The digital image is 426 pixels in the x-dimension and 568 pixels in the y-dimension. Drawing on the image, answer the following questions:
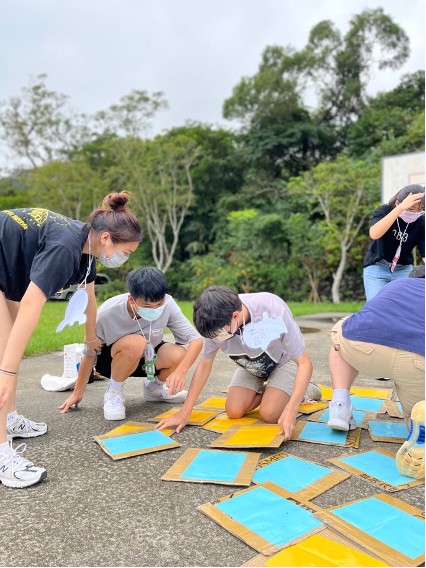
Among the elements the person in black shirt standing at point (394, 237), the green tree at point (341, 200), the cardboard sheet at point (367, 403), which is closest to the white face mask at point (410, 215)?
the person in black shirt standing at point (394, 237)

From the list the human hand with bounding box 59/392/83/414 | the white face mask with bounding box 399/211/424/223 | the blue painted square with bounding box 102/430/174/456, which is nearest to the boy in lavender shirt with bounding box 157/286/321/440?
the blue painted square with bounding box 102/430/174/456

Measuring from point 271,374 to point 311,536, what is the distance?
125cm

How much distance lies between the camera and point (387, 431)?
226 centimetres

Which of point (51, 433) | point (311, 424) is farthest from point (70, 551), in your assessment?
point (311, 424)

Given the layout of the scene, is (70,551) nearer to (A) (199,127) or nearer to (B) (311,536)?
(B) (311,536)

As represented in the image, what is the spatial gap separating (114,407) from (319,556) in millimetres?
1494

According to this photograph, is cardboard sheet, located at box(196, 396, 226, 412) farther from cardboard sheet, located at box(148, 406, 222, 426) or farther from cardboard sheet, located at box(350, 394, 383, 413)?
cardboard sheet, located at box(350, 394, 383, 413)

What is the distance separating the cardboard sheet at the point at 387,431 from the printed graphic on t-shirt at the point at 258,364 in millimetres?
579

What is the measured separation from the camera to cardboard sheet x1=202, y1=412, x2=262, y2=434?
2338 mm

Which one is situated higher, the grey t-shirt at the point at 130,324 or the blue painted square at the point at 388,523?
the grey t-shirt at the point at 130,324

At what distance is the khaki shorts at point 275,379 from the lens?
2.50 m

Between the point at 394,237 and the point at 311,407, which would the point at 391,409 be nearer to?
the point at 311,407

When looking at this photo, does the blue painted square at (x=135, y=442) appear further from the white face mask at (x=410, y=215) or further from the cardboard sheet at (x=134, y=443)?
the white face mask at (x=410, y=215)

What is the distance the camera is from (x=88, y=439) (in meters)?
2.23
